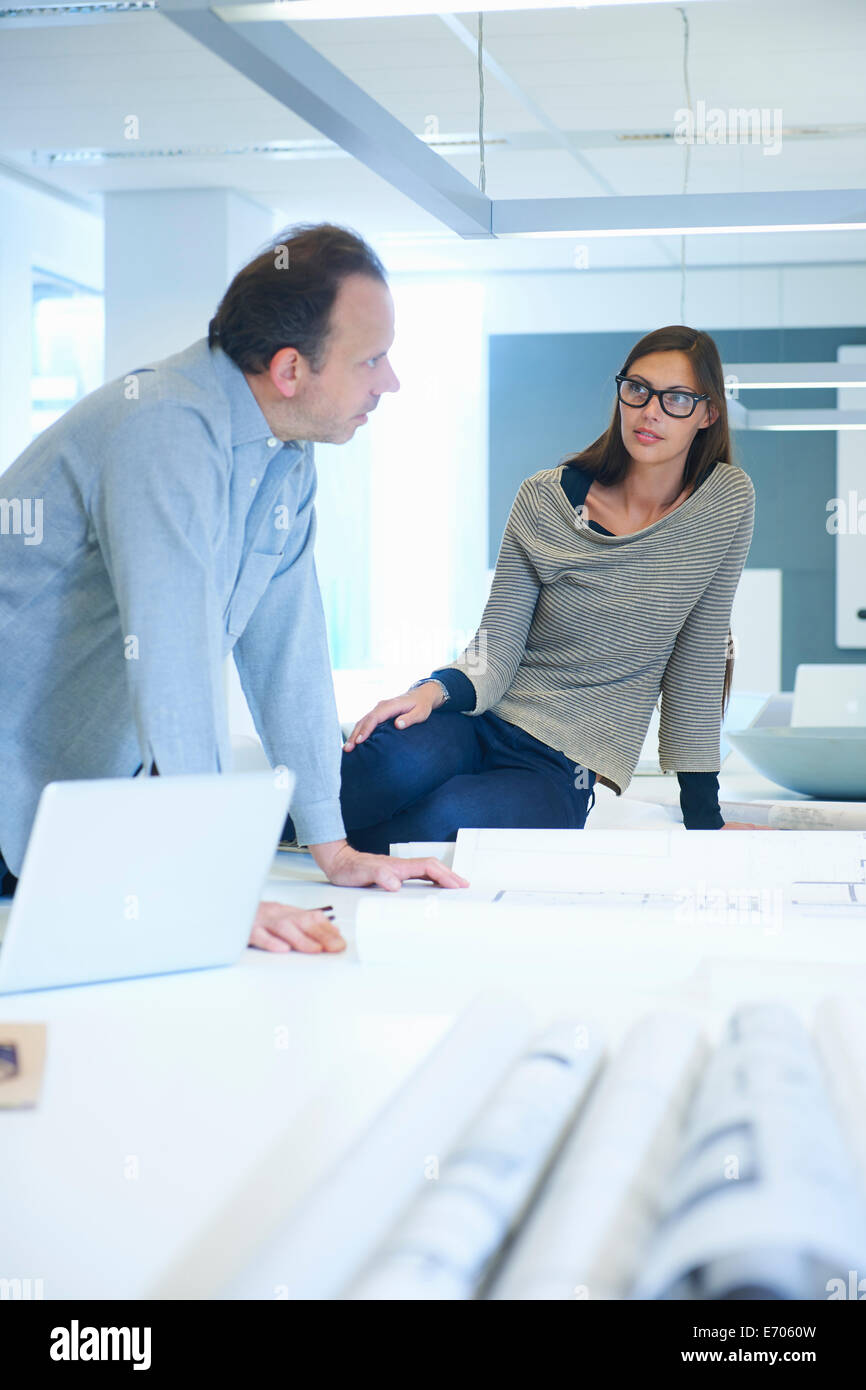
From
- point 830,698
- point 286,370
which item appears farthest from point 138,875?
point 830,698

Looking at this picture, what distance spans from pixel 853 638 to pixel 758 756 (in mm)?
5061

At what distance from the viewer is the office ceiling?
13.6ft

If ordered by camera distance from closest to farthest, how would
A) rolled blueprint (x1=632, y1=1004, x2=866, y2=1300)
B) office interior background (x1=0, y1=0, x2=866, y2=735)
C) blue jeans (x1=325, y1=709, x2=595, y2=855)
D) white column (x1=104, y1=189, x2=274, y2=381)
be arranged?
rolled blueprint (x1=632, y1=1004, x2=866, y2=1300), blue jeans (x1=325, y1=709, x2=595, y2=855), office interior background (x1=0, y1=0, x2=866, y2=735), white column (x1=104, y1=189, x2=274, y2=381)

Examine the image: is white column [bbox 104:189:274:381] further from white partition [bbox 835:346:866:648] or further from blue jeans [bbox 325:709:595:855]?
blue jeans [bbox 325:709:595:855]

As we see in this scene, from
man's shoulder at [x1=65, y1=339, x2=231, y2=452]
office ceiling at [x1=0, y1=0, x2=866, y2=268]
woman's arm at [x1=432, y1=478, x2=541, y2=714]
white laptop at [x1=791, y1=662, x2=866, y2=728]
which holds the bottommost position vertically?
white laptop at [x1=791, y1=662, x2=866, y2=728]

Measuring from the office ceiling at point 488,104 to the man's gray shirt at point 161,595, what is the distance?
8.99 ft

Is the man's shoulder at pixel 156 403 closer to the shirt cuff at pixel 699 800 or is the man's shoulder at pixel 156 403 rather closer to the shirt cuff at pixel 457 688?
the shirt cuff at pixel 457 688

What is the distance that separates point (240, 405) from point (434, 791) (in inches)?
28.0

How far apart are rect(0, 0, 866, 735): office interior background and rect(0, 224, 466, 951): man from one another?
89 centimetres

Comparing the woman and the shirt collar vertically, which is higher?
the shirt collar

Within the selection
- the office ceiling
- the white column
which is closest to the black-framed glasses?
the office ceiling

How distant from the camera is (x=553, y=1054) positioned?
2.18ft

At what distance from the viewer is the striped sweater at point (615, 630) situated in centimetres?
211

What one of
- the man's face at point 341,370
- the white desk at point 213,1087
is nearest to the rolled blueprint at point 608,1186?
the white desk at point 213,1087
